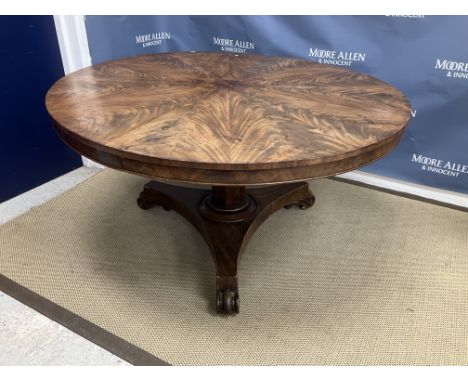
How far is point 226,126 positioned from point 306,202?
917 millimetres

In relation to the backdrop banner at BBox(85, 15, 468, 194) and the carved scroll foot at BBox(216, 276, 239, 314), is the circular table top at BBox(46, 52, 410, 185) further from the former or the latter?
the carved scroll foot at BBox(216, 276, 239, 314)

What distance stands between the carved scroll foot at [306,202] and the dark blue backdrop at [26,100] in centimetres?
124

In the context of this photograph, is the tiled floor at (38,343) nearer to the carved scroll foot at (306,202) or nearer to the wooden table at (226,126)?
the wooden table at (226,126)

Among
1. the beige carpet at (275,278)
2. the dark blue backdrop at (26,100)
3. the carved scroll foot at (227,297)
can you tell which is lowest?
the beige carpet at (275,278)

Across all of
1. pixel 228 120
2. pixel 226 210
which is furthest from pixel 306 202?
pixel 228 120

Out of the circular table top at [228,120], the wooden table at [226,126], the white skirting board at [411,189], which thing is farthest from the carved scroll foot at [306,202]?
the circular table top at [228,120]

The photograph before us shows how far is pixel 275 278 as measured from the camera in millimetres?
1458

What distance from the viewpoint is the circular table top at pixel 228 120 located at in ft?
2.86

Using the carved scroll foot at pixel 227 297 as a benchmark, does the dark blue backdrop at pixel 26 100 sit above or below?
above

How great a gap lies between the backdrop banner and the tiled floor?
1242mm

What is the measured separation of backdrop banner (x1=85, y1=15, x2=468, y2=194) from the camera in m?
1.68

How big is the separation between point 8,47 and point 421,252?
1917mm

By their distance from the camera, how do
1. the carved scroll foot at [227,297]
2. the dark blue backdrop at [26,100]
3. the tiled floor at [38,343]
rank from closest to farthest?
the tiled floor at [38,343] < the carved scroll foot at [227,297] < the dark blue backdrop at [26,100]

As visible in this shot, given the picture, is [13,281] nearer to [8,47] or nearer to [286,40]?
[8,47]
